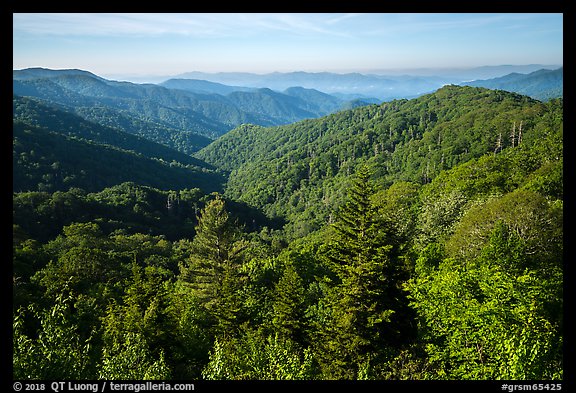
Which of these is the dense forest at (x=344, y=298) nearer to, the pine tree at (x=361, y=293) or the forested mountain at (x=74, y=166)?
the pine tree at (x=361, y=293)

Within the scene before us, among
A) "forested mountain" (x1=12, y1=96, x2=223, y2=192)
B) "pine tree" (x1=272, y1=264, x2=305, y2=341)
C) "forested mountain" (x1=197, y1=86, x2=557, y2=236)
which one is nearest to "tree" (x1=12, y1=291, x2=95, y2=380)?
"pine tree" (x1=272, y1=264, x2=305, y2=341)

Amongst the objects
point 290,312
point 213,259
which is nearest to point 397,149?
point 213,259

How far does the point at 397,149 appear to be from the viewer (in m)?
140

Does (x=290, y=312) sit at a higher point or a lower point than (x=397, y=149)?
lower

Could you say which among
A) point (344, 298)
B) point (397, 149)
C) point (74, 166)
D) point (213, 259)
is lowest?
point (213, 259)

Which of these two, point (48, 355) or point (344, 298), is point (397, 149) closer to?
point (344, 298)

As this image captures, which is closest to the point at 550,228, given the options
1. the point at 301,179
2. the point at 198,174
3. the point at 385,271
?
the point at 385,271

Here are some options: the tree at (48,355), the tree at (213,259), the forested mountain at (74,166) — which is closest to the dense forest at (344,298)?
the tree at (48,355)

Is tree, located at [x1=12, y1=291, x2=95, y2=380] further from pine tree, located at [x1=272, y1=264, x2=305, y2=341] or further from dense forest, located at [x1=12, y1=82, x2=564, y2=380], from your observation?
pine tree, located at [x1=272, y1=264, x2=305, y2=341]

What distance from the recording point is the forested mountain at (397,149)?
10669 cm

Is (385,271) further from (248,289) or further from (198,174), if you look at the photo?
(198,174)

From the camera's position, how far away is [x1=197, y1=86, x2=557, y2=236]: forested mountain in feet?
350

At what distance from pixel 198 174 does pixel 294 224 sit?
313 ft

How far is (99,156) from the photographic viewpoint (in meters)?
159
